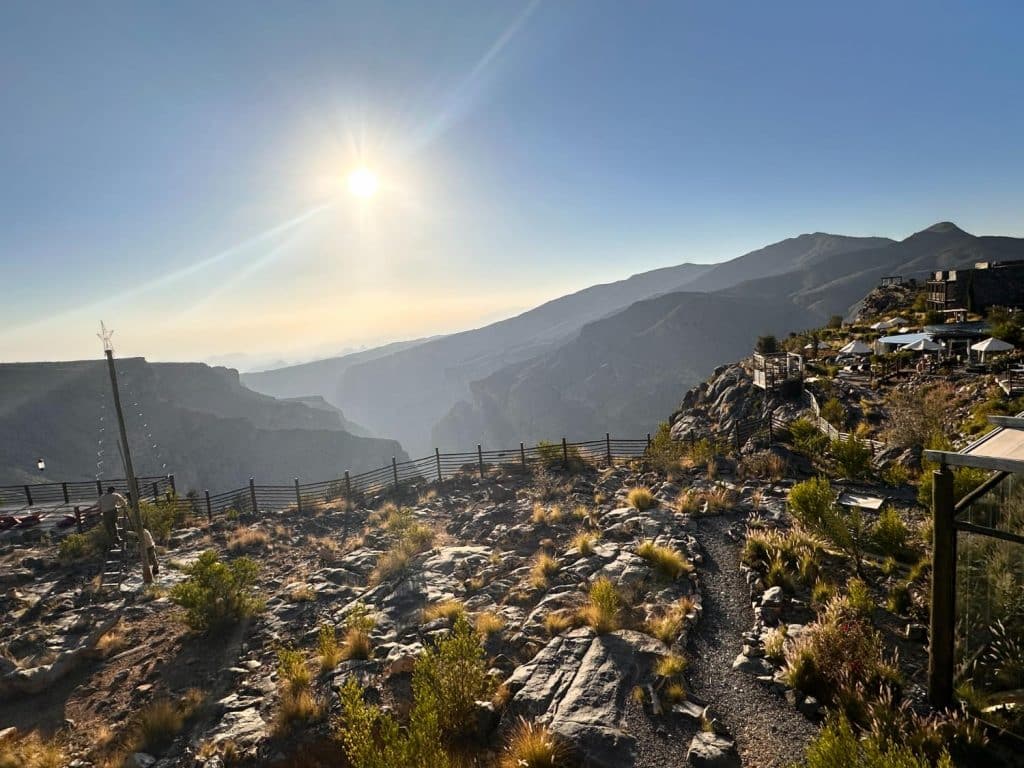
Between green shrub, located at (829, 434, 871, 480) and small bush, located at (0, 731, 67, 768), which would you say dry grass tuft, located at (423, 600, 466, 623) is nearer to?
small bush, located at (0, 731, 67, 768)

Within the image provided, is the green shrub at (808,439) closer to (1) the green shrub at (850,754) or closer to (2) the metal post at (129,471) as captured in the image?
(1) the green shrub at (850,754)

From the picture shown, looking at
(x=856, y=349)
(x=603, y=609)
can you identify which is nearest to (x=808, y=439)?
(x=603, y=609)

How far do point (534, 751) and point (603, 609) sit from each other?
10.9 ft

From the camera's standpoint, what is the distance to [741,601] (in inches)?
349

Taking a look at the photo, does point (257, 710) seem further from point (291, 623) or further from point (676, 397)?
point (676, 397)

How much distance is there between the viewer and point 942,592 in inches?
211

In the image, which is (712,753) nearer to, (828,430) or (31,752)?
(31,752)

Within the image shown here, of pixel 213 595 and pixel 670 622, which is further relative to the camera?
pixel 213 595

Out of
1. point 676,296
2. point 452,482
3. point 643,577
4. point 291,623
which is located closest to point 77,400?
point 452,482

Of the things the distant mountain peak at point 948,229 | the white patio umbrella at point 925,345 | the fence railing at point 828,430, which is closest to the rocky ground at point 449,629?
the fence railing at point 828,430

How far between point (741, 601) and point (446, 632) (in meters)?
5.74

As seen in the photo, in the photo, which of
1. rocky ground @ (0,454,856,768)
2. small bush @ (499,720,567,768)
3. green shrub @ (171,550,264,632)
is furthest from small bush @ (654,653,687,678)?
green shrub @ (171,550,264,632)

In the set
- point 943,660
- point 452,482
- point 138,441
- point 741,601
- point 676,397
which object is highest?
point 943,660

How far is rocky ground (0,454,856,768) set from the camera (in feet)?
20.4
